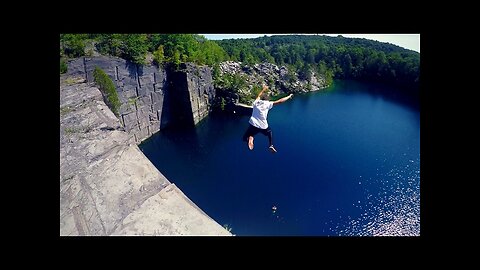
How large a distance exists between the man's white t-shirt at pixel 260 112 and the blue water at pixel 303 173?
26.1 feet

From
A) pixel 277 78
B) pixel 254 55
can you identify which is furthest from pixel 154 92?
pixel 254 55

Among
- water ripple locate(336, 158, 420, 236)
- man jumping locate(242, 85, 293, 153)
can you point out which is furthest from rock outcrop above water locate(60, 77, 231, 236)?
water ripple locate(336, 158, 420, 236)

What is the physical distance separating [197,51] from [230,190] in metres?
16.3

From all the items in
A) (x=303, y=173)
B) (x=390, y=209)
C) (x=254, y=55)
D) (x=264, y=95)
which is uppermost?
(x=254, y=55)

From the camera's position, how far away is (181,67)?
23.9m

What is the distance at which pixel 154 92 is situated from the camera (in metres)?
22.6

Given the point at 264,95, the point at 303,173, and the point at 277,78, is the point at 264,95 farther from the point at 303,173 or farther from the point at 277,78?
the point at 277,78

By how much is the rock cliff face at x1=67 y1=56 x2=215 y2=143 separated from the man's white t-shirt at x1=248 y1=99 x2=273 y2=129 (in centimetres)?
1260

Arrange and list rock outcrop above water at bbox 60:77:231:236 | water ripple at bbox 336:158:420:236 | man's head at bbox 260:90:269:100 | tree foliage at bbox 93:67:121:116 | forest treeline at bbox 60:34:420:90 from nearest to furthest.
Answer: rock outcrop above water at bbox 60:77:231:236 < man's head at bbox 260:90:269:100 < water ripple at bbox 336:158:420:236 < tree foliage at bbox 93:67:121:116 < forest treeline at bbox 60:34:420:90

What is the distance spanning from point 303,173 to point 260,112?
39.9 feet

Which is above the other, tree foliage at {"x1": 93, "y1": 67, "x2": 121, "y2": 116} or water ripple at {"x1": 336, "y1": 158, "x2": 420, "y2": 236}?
tree foliage at {"x1": 93, "y1": 67, "x2": 121, "y2": 116}

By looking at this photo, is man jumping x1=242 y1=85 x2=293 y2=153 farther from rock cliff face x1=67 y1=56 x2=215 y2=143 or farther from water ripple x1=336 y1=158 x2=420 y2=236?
rock cliff face x1=67 y1=56 x2=215 y2=143

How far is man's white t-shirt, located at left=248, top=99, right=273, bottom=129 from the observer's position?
556 cm

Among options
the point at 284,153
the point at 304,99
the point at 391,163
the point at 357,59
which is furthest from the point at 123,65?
the point at 357,59
